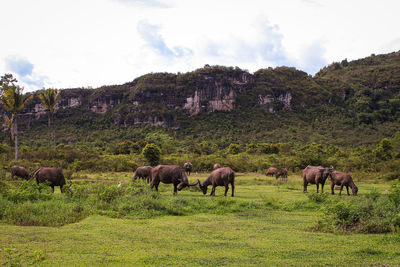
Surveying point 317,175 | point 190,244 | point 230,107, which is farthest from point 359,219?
point 230,107

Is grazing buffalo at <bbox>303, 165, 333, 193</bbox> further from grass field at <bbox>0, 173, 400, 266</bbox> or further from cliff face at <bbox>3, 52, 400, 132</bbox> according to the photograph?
cliff face at <bbox>3, 52, 400, 132</bbox>

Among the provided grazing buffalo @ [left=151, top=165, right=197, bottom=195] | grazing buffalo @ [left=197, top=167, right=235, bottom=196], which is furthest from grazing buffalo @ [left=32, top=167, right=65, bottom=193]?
grazing buffalo @ [left=197, top=167, right=235, bottom=196]

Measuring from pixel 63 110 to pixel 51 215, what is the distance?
121969 millimetres

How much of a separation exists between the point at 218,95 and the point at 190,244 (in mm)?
114272

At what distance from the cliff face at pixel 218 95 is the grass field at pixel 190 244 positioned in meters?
101

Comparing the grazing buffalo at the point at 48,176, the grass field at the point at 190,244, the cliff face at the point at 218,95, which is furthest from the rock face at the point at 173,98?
the grass field at the point at 190,244

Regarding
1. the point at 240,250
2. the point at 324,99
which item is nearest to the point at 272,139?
the point at 324,99

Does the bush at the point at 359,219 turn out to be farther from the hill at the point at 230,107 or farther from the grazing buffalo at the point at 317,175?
A: the hill at the point at 230,107

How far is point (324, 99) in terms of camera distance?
11531 cm

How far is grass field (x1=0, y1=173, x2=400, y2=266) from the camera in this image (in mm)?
6266

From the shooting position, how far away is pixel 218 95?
394ft

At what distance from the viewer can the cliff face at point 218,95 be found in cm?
11200

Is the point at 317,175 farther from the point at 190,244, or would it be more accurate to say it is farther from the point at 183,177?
the point at 190,244

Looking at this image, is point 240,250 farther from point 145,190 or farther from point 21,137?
point 21,137
